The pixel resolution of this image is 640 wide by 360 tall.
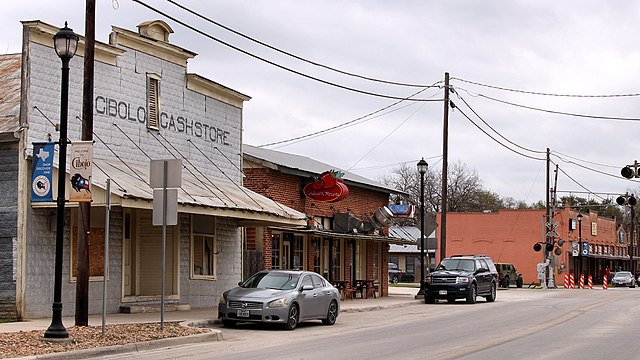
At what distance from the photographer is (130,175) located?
22109 millimetres

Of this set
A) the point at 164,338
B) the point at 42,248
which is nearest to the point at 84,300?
the point at 164,338

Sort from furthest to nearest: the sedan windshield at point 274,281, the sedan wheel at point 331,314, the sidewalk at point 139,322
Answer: the sedan wheel at point 331,314 < the sedan windshield at point 274,281 < the sidewalk at point 139,322

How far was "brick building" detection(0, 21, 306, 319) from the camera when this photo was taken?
20156 mm

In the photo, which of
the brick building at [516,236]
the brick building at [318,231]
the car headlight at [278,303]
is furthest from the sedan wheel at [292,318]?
the brick building at [516,236]

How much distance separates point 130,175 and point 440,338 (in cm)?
850

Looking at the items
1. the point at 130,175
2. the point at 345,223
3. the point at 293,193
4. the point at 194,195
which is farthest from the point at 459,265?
the point at 130,175

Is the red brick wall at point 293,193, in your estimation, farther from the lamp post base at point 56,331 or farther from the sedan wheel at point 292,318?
the lamp post base at point 56,331

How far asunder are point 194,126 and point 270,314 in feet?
27.9

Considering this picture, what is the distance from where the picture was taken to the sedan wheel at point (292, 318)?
20675mm

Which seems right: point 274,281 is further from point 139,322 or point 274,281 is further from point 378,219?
point 378,219

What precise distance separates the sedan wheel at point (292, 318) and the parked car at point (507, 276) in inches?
1597

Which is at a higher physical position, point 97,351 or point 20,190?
point 20,190

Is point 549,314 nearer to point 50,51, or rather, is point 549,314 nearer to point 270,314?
point 270,314

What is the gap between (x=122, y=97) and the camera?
23656mm
